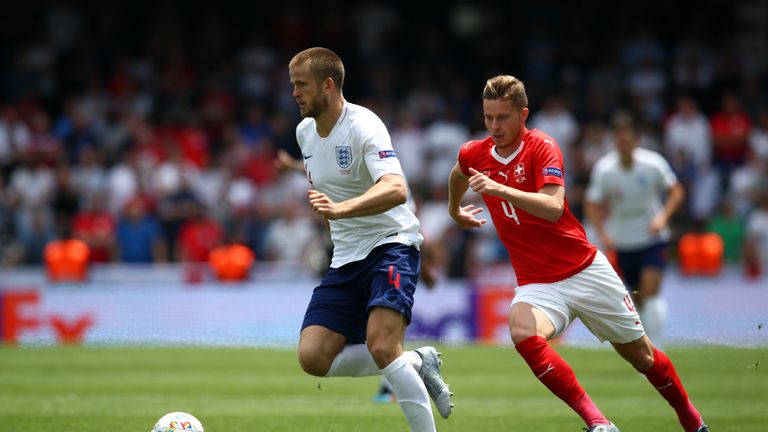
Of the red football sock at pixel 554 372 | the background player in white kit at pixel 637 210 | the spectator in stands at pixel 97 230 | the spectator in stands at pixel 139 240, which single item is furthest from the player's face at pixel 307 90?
the spectator in stands at pixel 97 230

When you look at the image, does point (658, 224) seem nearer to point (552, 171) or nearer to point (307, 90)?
point (552, 171)

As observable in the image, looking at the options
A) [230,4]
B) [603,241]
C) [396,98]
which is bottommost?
[603,241]

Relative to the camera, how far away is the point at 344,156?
7.93 meters

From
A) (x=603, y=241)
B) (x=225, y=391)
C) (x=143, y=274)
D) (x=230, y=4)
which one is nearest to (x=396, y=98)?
(x=230, y=4)

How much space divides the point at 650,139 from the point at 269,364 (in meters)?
8.24

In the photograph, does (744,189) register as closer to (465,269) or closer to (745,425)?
(465,269)

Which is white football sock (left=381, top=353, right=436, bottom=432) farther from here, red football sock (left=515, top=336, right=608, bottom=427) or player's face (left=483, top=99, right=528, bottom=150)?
player's face (left=483, top=99, right=528, bottom=150)

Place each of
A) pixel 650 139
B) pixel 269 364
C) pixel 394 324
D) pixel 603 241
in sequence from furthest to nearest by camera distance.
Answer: pixel 650 139 → pixel 269 364 → pixel 603 241 → pixel 394 324

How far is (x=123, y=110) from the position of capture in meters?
22.8

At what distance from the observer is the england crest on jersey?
791 centimetres

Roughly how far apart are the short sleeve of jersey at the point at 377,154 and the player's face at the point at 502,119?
0.69 meters

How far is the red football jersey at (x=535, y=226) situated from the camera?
802 cm

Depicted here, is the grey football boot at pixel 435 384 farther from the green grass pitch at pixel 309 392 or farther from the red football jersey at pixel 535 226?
the green grass pitch at pixel 309 392

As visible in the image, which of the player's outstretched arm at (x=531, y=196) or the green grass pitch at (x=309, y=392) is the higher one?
the player's outstretched arm at (x=531, y=196)
